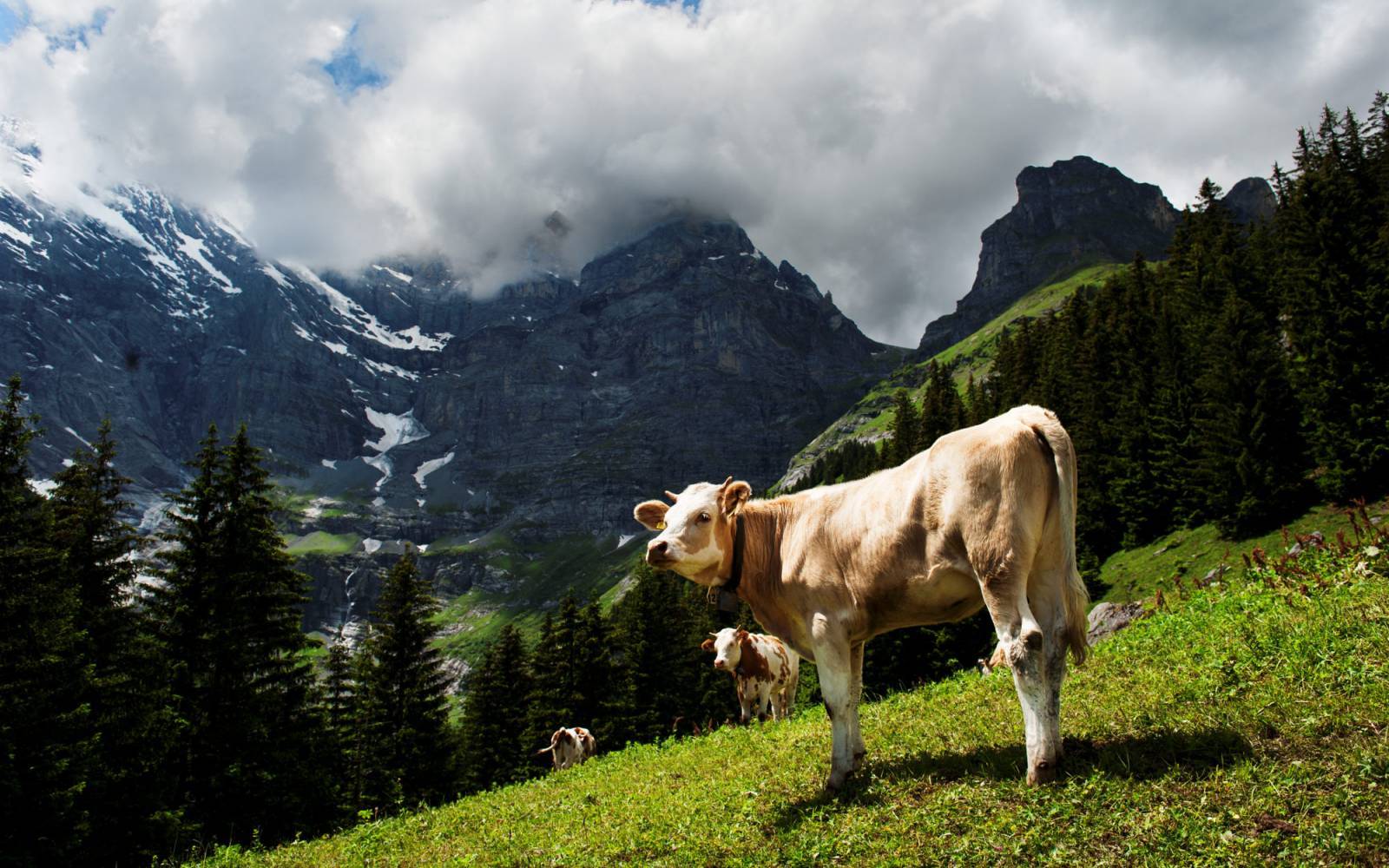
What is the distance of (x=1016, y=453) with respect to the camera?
645cm

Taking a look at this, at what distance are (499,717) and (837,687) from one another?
2027 inches

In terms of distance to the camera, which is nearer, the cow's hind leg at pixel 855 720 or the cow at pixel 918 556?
the cow at pixel 918 556

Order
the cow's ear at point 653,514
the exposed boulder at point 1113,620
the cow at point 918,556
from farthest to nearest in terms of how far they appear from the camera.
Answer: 1. the exposed boulder at point 1113,620
2. the cow's ear at point 653,514
3. the cow at point 918,556

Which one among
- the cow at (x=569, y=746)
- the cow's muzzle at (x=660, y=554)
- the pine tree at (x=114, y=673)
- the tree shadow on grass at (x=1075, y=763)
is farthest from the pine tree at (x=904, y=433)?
the cow's muzzle at (x=660, y=554)

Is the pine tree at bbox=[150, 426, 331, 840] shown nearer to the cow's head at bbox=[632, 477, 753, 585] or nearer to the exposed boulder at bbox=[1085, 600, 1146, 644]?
the cow's head at bbox=[632, 477, 753, 585]

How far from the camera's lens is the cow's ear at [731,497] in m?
8.41

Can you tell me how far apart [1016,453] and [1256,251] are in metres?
71.8

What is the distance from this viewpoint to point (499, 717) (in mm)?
53312

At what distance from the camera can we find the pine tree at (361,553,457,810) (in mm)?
40062

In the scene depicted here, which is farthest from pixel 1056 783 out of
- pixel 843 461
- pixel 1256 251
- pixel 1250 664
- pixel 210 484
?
pixel 843 461

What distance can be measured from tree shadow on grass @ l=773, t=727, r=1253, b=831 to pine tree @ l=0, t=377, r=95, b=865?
17928 millimetres

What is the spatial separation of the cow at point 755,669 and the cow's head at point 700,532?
1543 centimetres

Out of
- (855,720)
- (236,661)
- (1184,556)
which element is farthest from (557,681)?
(855,720)

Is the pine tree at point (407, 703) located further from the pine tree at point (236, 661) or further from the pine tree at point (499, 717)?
the pine tree at point (236, 661)
